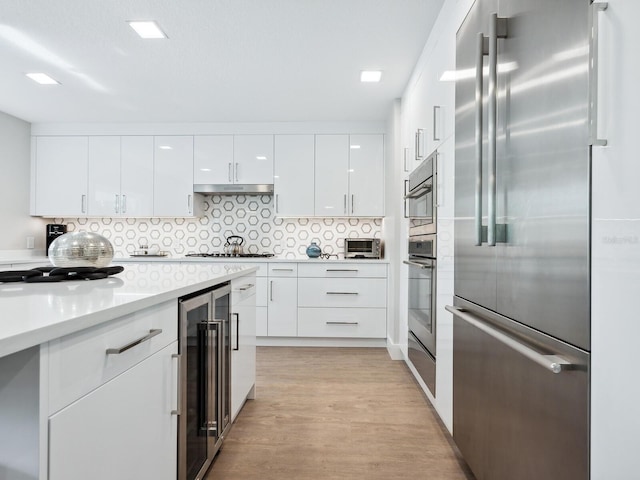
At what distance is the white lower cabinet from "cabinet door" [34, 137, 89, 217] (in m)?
3.17

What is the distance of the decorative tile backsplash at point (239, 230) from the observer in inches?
189

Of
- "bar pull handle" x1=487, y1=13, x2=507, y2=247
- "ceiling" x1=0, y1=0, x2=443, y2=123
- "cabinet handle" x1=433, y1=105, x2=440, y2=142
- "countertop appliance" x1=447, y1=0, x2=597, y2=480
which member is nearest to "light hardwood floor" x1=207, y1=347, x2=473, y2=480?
"countertop appliance" x1=447, y1=0, x2=597, y2=480

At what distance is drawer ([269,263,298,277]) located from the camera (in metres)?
4.18

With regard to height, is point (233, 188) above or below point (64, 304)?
above

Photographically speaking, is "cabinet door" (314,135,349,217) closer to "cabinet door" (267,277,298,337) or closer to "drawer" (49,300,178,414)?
"cabinet door" (267,277,298,337)

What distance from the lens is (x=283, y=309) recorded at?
4.17 meters

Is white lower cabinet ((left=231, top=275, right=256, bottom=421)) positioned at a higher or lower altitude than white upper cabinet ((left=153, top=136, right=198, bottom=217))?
lower

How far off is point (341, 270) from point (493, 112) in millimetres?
2965

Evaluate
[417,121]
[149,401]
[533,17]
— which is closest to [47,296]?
[149,401]

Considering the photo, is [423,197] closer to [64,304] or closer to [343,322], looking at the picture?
[343,322]

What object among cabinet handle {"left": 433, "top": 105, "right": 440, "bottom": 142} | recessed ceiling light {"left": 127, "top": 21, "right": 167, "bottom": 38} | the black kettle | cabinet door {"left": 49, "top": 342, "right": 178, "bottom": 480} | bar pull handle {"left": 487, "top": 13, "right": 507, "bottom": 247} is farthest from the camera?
the black kettle

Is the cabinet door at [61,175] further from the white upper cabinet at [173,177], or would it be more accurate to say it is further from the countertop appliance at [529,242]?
the countertop appliance at [529,242]

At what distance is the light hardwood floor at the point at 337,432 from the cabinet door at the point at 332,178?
1.79 m

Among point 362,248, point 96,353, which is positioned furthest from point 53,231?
point 96,353
